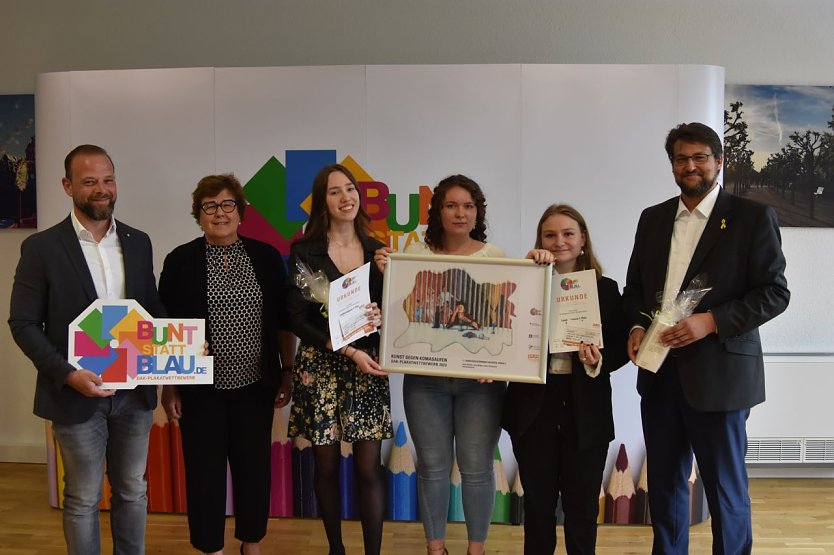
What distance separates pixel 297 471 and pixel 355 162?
186cm

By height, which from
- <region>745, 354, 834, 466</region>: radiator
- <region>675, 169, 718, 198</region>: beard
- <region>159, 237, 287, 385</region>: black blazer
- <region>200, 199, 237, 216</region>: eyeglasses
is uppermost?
<region>675, 169, 718, 198</region>: beard

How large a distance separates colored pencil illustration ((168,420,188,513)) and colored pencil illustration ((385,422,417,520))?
1.25 meters

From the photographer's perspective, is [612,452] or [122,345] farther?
[612,452]

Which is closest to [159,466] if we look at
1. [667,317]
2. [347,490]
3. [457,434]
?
[347,490]

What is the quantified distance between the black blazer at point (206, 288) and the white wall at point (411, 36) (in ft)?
7.31

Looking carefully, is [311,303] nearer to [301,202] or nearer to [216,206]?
[216,206]

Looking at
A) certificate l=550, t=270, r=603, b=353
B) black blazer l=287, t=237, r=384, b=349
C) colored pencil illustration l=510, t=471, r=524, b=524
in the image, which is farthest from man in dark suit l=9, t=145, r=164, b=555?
colored pencil illustration l=510, t=471, r=524, b=524

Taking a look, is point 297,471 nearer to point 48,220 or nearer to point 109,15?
point 48,220

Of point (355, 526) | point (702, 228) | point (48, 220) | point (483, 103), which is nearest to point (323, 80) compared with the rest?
point (483, 103)

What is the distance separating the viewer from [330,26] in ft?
14.0

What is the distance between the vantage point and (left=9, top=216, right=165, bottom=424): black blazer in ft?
7.29

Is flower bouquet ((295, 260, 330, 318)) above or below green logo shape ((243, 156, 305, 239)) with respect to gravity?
below

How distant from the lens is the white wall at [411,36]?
4133 millimetres

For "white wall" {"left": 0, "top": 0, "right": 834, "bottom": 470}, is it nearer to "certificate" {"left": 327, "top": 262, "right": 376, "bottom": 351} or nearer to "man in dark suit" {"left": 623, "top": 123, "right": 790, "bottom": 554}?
"man in dark suit" {"left": 623, "top": 123, "right": 790, "bottom": 554}
